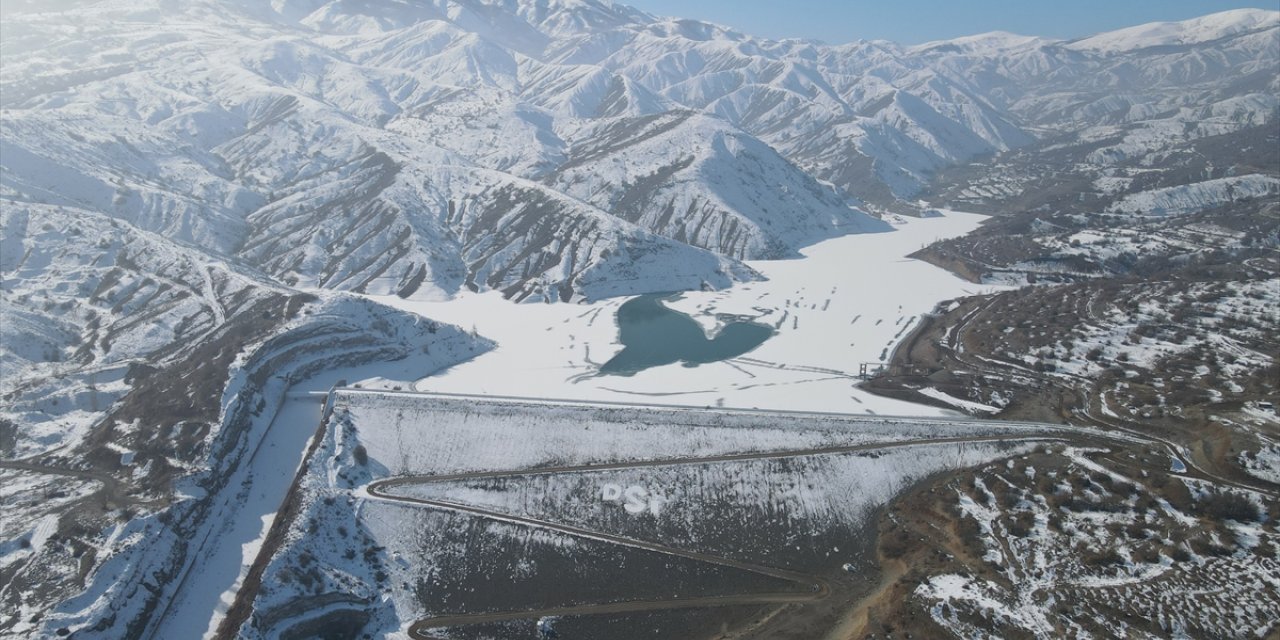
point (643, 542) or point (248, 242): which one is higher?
point (248, 242)

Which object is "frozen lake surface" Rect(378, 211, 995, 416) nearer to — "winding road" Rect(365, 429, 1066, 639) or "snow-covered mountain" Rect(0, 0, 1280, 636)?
"snow-covered mountain" Rect(0, 0, 1280, 636)

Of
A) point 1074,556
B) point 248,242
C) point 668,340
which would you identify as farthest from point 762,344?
point 248,242

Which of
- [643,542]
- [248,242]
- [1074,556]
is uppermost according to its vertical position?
[248,242]

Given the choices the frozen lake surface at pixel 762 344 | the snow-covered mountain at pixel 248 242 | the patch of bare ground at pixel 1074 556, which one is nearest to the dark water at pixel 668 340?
the frozen lake surface at pixel 762 344

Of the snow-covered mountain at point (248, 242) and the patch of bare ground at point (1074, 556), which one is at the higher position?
the snow-covered mountain at point (248, 242)

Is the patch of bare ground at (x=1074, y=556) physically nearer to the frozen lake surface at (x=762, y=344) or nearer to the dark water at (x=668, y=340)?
the frozen lake surface at (x=762, y=344)

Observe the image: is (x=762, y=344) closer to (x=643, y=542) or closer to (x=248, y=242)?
(x=643, y=542)

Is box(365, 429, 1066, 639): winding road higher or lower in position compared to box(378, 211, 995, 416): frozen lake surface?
A: lower

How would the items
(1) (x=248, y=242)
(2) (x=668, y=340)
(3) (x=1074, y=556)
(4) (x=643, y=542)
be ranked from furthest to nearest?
(1) (x=248, y=242), (2) (x=668, y=340), (4) (x=643, y=542), (3) (x=1074, y=556)

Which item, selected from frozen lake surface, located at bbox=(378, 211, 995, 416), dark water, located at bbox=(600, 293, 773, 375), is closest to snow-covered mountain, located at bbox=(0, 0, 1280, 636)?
frozen lake surface, located at bbox=(378, 211, 995, 416)
